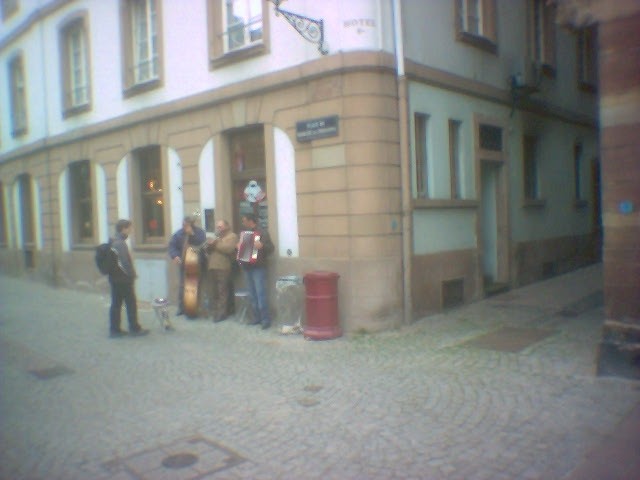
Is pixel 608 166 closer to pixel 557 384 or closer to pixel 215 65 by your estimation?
pixel 557 384

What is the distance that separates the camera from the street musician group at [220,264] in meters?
9.47

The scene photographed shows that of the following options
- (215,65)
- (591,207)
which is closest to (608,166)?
(215,65)

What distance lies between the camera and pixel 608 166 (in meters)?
6.07

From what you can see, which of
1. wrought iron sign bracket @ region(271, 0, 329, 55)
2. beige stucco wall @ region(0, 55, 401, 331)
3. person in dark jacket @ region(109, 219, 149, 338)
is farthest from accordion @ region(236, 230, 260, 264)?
wrought iron sign bracket @ region(271, 0, 329, 55)

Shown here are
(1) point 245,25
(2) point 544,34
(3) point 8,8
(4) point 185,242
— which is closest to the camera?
(1) point 245,25

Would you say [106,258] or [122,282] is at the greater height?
[106,258]

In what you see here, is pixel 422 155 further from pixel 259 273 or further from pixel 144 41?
pixel 144 41

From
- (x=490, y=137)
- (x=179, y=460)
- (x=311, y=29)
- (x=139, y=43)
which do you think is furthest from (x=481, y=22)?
(x=179, y=460)

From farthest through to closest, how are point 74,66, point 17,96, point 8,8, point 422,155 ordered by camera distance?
1. point 17,96
2. point 8,8
3. point 74,66
4. point 422,155

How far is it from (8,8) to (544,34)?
15.1 meters

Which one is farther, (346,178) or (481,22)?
(481,22)

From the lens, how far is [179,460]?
460cm

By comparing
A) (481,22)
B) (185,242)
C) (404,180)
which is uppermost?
(481,22)

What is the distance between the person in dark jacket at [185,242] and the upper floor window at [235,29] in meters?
2.91
